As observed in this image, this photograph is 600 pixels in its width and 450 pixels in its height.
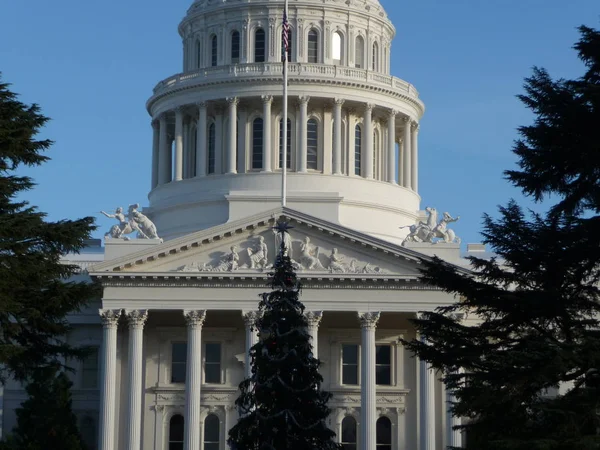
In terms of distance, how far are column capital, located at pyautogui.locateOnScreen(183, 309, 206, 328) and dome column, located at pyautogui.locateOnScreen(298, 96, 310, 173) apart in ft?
55.6

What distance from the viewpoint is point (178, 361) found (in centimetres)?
7425

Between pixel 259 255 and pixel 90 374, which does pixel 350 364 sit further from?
pixel 90 374

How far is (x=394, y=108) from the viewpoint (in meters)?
88.6

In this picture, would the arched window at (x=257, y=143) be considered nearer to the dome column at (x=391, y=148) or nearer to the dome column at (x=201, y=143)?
the dome column at (x=201, y=143)

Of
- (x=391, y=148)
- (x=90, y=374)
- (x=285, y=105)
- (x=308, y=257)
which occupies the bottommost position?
(x=90, y=374)

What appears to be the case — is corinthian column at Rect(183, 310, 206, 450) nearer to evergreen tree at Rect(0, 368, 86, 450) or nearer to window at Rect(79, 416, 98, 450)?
evergreen tree at Rect(0, 368, 86, 450)

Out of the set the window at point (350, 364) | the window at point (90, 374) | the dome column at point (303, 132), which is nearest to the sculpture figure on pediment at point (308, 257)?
the window at point (350, 364)

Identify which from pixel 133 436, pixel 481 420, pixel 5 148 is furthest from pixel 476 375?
pixel 133 436

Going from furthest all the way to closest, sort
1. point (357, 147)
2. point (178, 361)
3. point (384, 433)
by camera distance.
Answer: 1. point (357, 147)
2. point (178, 361)
3. point (384, 433)

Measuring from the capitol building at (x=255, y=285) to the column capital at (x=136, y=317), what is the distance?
0.21 feet

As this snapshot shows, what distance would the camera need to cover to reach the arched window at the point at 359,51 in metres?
90.6

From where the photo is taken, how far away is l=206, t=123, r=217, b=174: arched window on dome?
290ft

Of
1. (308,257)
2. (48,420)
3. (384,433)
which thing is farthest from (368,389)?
(48,420)

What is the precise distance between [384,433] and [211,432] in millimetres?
8003
